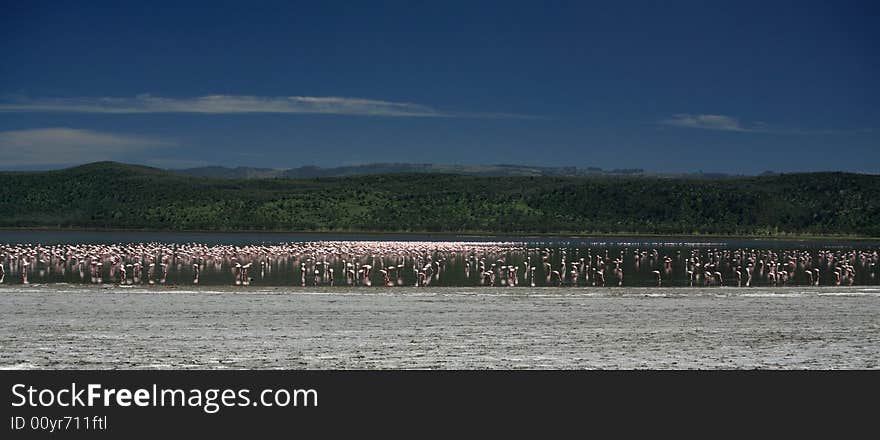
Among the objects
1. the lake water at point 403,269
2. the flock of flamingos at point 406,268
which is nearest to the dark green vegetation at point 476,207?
the flock of flamingos at point 406,268

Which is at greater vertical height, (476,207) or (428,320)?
(476,207)

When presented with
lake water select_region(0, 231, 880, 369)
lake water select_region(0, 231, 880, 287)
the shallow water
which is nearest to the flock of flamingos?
lake water select_region(0, 231, 880, 287)

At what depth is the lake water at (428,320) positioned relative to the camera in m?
15.6

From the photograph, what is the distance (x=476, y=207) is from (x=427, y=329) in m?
100

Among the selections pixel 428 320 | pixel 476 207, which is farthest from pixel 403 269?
pixel 476 207

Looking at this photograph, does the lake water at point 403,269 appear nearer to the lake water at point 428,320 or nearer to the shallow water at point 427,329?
the lake water at point 428,320

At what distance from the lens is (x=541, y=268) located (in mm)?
41031

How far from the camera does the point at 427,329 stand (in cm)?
1922

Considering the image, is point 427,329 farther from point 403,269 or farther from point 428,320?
point 403,269

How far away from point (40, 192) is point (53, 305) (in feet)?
411

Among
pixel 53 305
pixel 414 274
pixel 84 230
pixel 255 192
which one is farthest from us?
pixel 255 192

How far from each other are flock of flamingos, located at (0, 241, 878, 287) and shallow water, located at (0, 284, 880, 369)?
4654 mm
